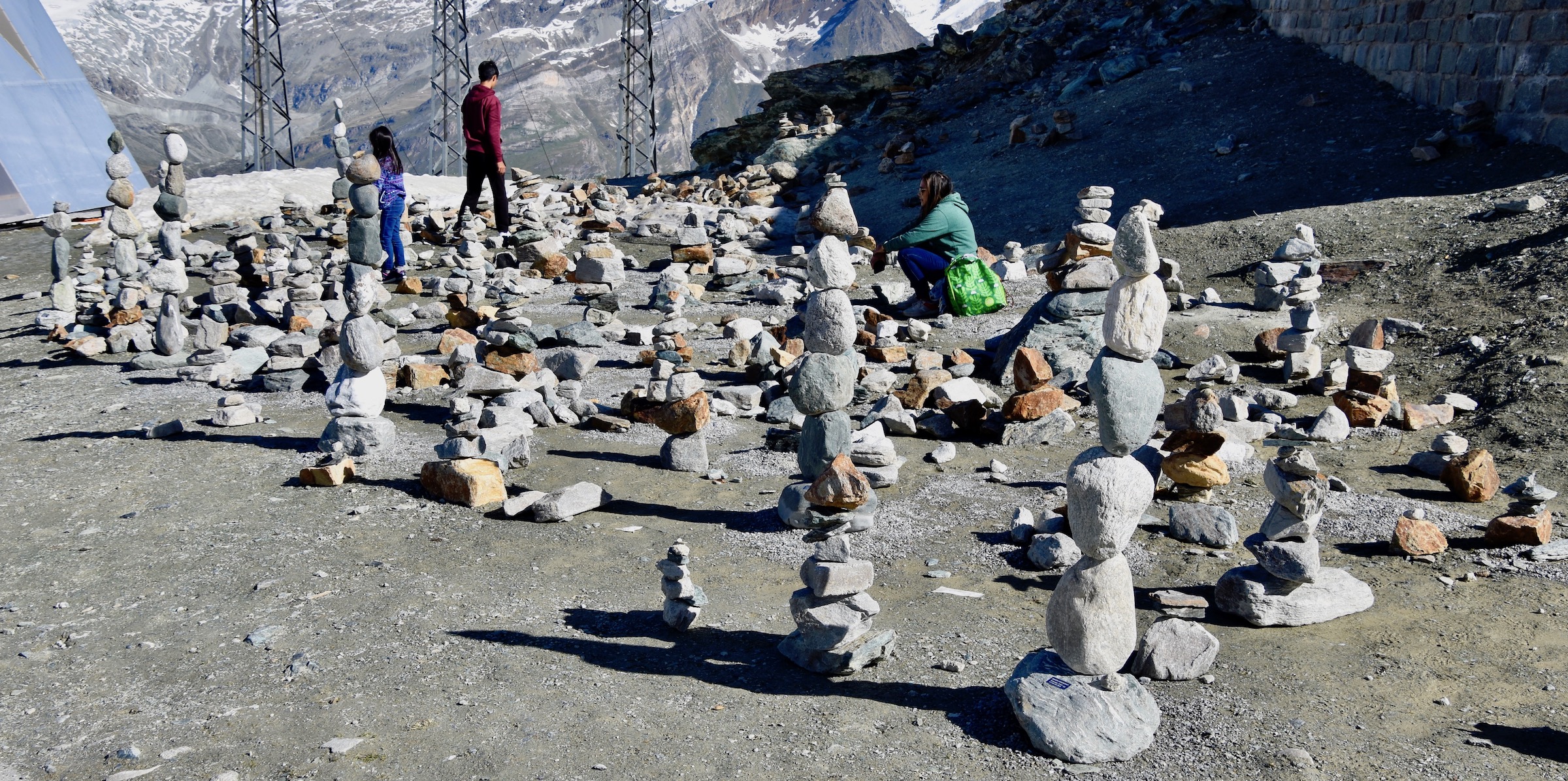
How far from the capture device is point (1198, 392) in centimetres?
629

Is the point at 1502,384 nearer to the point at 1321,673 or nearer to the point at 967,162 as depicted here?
the point at 1321,673

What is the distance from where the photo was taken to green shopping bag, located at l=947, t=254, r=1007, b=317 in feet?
31.0

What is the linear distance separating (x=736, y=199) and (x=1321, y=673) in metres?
14.8

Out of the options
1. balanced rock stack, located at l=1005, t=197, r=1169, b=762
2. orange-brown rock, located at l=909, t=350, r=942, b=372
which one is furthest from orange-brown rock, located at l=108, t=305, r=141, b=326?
balanced rock stack, located at l=1005, t=197, r=1169, b=762

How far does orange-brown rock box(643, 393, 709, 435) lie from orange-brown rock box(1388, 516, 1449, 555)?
3.61 metres

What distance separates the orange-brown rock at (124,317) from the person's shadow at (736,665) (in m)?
7.41

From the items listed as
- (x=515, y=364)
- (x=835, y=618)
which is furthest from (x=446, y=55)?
(x=835, y=618)

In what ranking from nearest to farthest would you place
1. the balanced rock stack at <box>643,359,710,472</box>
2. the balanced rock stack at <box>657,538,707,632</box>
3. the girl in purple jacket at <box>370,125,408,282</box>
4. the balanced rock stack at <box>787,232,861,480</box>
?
1. the balanced rock stack at <box>657,538,707,632</box>
2. the balanced rock stack at <box>787,232,861,480</box>
3. the balanced rock stack at <box>643,359,710,472</box>
4. the girl in purple jacket at <box>370,125,408,282</box>

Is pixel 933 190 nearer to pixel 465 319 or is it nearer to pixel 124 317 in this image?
pixel 465 319

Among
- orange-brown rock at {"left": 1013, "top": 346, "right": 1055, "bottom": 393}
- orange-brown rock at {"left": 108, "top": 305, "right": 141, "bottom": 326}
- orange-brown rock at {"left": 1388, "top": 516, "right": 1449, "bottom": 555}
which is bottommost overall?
orange-brown rock at {"left": 108, "top": 305, "right": 141, "bottom": 326}

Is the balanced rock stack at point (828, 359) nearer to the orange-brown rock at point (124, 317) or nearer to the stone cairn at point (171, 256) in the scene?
the stone cairn at point (171, 256)

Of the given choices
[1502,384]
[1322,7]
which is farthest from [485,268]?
[1322,7]

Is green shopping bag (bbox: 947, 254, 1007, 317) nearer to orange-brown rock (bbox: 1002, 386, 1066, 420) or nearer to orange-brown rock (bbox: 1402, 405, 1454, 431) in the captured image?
orange-brown rock (bbox: 1002, 386, 1066, 420)

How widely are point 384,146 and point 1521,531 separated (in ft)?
33.9
